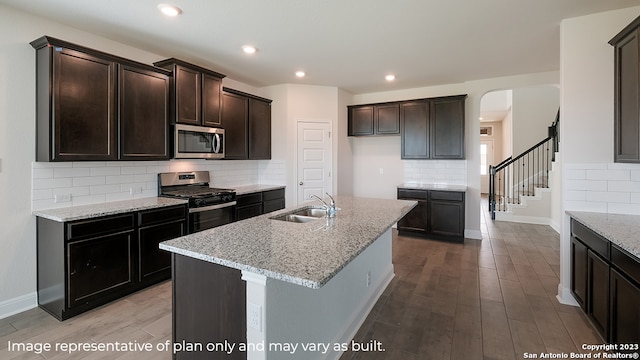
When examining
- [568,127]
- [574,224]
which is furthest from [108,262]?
[568,127]

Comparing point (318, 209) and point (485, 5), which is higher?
point (485, 5)

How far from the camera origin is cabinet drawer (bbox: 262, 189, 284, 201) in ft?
15.6

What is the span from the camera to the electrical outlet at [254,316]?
1.37 meters

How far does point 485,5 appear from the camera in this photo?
252 centimetres

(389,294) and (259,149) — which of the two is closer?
(389,294)

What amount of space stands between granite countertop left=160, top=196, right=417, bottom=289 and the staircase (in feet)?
17.2

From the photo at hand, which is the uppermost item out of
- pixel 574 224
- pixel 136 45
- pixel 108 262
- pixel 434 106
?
pixel 136 45

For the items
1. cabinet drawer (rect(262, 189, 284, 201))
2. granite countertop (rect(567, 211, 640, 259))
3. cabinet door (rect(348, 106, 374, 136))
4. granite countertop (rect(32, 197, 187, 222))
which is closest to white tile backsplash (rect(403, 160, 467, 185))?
cabinet door (rect(348, 106, 374, 136))

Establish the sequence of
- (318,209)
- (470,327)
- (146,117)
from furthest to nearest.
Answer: (146,117) → (318,209) → (470,327)

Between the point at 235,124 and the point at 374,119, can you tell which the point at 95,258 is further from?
the point at 374,119

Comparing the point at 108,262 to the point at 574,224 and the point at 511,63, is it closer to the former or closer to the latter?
the point at 574,224

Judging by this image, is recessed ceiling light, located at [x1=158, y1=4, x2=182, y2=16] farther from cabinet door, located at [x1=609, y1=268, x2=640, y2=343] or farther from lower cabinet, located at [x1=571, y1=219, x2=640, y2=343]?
cabinet door, located at [x1=609, y1=268, x2=640, y2=343]

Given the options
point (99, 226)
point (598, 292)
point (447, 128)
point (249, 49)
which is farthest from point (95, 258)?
point (447, 128)

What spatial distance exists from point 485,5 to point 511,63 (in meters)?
1.89
